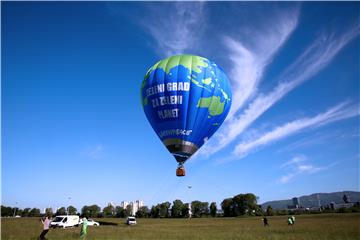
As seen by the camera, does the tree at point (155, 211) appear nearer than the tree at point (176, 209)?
Yes

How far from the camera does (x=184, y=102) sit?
25.5 m

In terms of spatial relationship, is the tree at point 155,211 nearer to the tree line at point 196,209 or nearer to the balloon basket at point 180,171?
the tree line at point 196,209

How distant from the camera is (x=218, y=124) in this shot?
2786cm

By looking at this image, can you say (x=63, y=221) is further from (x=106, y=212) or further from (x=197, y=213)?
(x=106, y=212)

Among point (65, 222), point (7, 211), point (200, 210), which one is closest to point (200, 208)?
point (200, 210)

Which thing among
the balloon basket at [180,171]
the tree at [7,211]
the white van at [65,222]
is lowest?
the white van at [65,222]

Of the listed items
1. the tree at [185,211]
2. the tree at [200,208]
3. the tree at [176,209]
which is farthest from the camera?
the tree at [200,208]

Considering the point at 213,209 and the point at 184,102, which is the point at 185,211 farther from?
the point at 184,102

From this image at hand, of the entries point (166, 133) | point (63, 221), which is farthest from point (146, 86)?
point (63, 221)

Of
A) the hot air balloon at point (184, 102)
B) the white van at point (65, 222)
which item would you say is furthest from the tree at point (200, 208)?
the hot air balloon at point (184, 102)

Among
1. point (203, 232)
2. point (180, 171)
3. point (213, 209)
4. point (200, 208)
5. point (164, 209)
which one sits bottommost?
point (203, 232)

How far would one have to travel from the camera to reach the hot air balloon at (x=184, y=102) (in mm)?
25609

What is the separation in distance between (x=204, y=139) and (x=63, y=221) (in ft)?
88.4

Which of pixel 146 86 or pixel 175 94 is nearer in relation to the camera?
pixel 175 94
